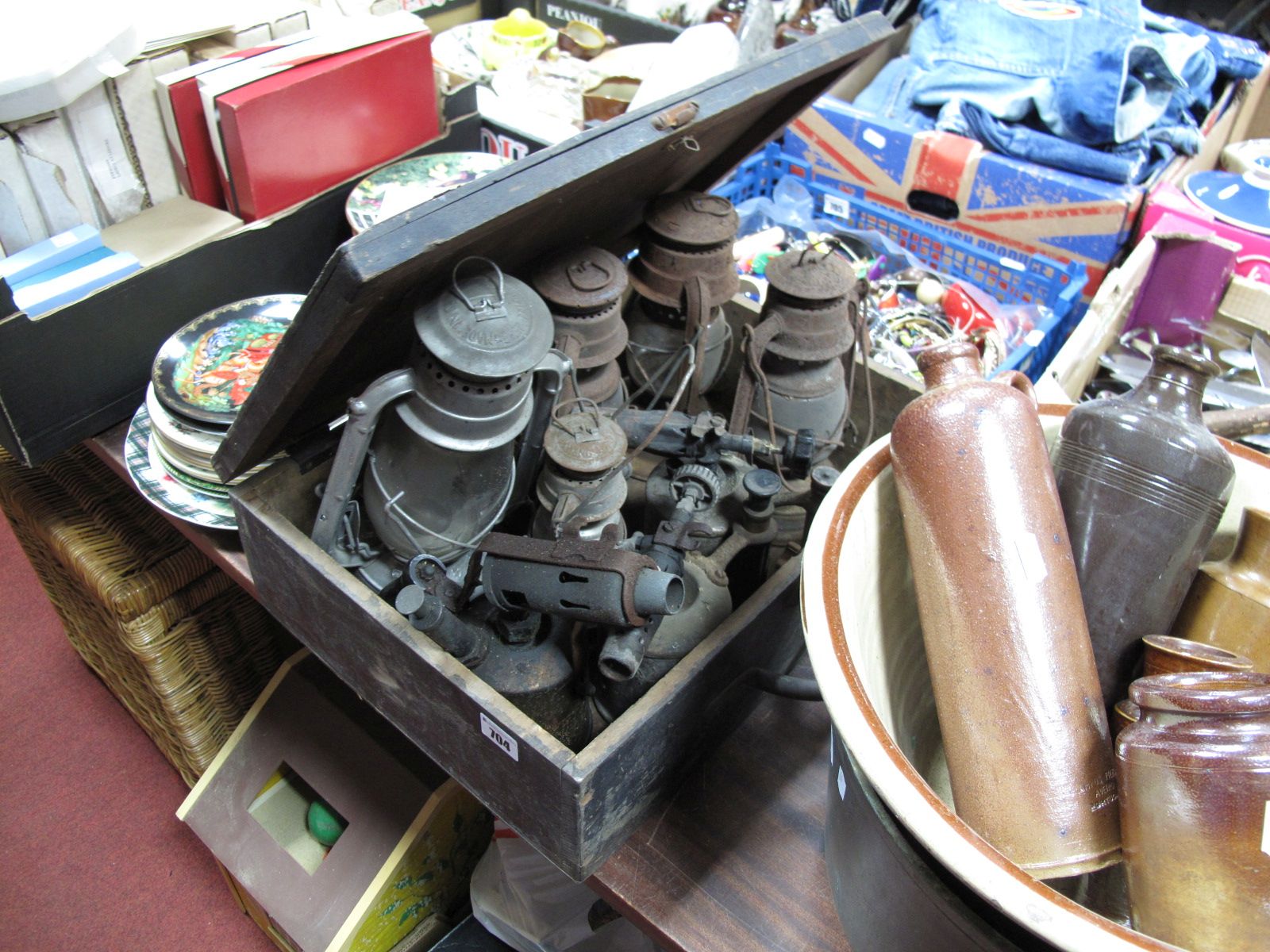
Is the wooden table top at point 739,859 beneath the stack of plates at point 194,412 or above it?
beneath

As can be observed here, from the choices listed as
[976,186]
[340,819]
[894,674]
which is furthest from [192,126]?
[976,186]

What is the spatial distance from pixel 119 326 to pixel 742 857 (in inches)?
35.4

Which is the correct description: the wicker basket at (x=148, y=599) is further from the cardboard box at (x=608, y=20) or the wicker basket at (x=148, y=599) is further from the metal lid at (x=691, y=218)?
the cardboard box at (x=608, y=20)

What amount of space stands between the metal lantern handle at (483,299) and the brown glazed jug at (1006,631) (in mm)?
321

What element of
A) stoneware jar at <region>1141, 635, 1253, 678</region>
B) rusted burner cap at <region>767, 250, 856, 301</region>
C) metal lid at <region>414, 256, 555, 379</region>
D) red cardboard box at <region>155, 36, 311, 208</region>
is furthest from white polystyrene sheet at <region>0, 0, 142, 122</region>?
stoneware jar at <region>1141, 635, 1253, 678</region>

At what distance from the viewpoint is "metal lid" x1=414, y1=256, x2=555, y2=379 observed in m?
0.70

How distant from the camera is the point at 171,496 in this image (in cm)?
98

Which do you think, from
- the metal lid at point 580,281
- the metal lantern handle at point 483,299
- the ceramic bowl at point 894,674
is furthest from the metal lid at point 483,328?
the ceramic bowl at point 894,674

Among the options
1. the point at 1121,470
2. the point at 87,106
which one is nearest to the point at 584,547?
the point at 1121,470

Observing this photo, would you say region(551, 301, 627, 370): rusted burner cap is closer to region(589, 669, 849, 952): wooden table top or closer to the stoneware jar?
region(589, 669, 849, 952): wooden table top

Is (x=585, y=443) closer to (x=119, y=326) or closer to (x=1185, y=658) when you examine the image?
(x=1185, y=658)

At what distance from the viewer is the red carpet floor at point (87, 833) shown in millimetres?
1403

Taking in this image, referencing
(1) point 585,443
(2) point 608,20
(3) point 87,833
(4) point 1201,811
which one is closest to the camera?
(4) point 1201,811

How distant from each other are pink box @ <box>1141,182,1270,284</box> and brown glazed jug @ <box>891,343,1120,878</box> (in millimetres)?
1238
